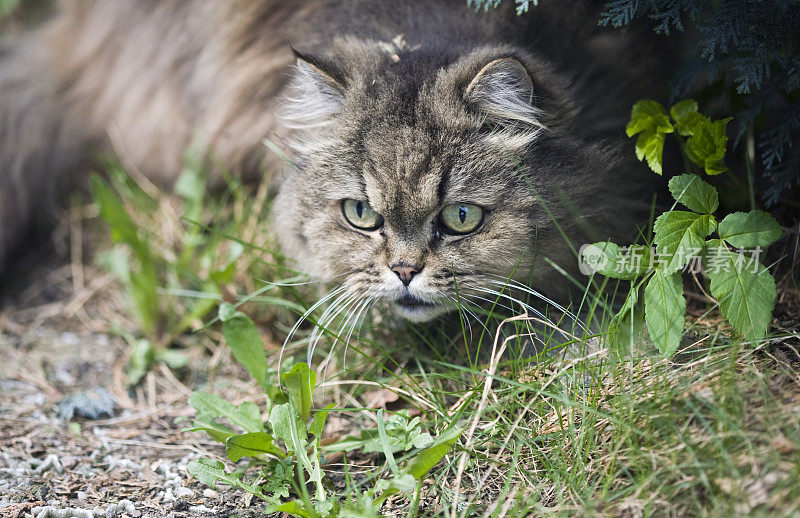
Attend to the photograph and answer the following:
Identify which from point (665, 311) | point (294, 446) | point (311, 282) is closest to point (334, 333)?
point (311, 282)

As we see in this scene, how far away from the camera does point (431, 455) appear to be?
1.85 m

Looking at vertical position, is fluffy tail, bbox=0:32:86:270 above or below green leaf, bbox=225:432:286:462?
above

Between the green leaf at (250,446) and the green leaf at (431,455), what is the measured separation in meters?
0.43

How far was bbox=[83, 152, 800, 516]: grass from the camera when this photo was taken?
1617 mm

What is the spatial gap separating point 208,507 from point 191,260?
1.54m

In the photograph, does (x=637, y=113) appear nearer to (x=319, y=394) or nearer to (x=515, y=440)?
(x=515, y=440)

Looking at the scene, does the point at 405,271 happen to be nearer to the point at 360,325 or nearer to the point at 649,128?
the point at 360,325

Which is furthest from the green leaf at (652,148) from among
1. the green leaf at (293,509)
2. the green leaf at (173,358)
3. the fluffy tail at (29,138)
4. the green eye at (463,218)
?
the fluffy tail at (29,138)

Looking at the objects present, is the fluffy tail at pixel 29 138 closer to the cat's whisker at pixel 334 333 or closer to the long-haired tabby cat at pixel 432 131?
the long-haired tabby cat at pixel 432 131

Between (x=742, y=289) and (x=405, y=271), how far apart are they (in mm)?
979

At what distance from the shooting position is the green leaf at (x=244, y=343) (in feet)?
7.57

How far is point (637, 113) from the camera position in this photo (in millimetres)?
2279

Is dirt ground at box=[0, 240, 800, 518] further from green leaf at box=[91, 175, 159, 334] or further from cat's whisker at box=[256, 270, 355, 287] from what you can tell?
cat's whisker at box=[256, 270, 355, 287]

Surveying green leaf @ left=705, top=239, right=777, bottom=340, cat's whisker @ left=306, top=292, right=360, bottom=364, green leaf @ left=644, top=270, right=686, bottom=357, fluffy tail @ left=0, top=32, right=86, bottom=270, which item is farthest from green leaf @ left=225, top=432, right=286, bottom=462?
fluffy tail @ left=0, top=32, right=86, bottom=270
